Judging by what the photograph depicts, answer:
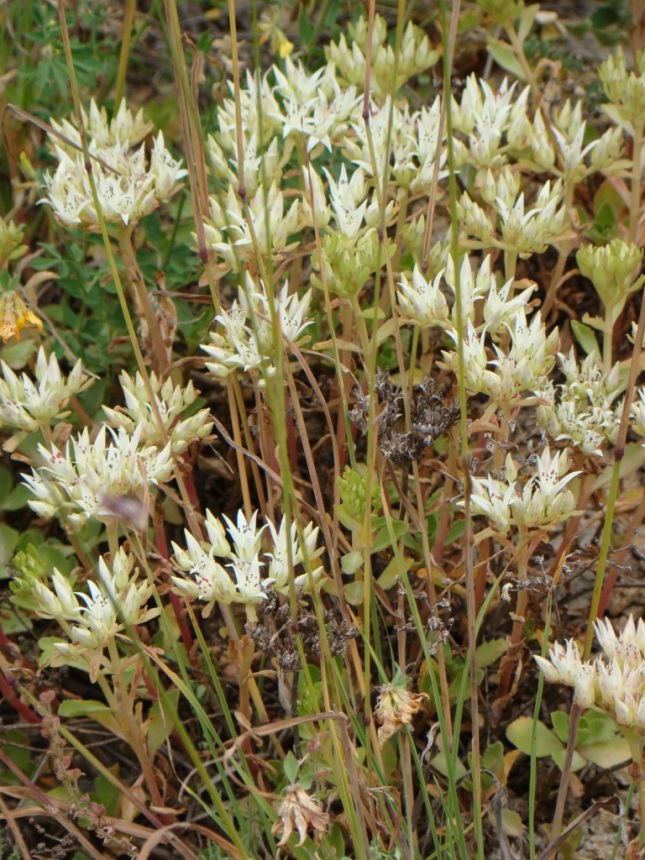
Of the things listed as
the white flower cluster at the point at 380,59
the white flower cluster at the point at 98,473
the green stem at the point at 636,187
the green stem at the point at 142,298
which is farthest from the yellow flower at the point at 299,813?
the white flower cluster at the point at 380,59

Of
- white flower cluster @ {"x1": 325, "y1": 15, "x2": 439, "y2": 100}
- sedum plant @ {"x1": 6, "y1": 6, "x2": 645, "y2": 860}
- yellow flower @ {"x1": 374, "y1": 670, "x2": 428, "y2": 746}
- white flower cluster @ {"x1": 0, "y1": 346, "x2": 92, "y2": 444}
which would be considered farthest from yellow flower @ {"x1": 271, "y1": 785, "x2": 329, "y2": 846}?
white flower cluster @ {"x1": 325, "y1": 15, "x2": 439, "y2": 100}

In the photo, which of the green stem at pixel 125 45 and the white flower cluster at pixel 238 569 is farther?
the green stem at pixel 125 45

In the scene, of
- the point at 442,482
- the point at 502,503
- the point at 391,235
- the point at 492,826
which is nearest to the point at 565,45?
the point at 391,235

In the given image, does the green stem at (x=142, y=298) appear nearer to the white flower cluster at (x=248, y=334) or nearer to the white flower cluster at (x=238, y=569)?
the white flower cluster at (x=248, y=334)

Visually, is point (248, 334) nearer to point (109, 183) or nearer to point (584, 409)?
point (109, 183)

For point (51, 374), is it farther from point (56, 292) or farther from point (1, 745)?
point (56, 292)

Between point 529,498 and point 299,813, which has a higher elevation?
point 529,498

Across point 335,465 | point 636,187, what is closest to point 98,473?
point 335,465
